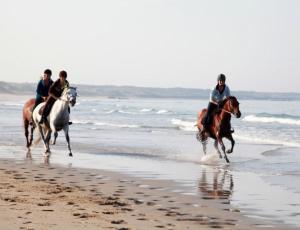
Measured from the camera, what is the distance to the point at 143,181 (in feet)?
43.4

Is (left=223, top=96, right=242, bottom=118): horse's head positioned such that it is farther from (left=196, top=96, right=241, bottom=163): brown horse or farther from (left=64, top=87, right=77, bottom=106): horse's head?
(left=64, top=87, right=77, bottom=106): horse's head

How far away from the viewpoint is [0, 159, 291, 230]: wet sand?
27.6ft

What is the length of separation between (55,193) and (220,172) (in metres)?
5.21

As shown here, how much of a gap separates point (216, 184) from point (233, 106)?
17.0 feet

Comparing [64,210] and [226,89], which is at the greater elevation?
[226,89]

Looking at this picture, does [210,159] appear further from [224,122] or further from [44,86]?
[44,86]

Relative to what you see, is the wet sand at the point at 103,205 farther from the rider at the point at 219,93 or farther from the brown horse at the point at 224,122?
the rider at the point at 219,93

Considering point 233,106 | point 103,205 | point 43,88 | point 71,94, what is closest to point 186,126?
point 43,88

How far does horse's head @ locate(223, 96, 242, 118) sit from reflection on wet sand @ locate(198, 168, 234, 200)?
2423 millimetres

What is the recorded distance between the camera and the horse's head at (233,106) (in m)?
17.6

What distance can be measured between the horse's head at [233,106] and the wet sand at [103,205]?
4.84m

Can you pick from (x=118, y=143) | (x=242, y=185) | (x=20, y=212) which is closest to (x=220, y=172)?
(x=242, y=185)

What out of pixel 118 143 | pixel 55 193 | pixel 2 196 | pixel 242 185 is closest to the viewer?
pixel 2 196

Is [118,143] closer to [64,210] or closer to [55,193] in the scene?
[55,193]
